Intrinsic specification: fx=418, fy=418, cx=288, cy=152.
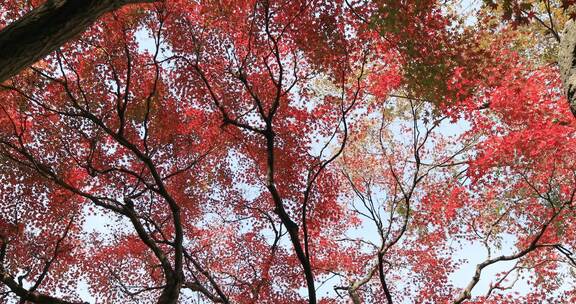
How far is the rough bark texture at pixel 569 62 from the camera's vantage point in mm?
7512

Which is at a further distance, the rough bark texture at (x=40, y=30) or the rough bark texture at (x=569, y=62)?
the rough bark texture at (x=569, y=62)

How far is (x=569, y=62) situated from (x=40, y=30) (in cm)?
869

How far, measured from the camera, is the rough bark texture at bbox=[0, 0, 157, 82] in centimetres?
410

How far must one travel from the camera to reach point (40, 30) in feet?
13.8

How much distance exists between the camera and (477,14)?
52.8 ft

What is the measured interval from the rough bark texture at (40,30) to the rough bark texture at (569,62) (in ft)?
25.3

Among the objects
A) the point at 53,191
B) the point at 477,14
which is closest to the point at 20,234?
the point at 53,191

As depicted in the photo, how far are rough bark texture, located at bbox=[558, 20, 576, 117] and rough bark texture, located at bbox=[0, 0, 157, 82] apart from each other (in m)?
7.70

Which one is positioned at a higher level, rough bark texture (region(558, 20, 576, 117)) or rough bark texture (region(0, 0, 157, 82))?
rough bark texture (region(558, 20, 576, 117))

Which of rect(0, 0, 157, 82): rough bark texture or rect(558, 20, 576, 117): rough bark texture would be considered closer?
rect(0, 0, 157, 82): rough bark texture

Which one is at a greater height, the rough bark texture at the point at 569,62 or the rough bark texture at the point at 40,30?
the rough bark texture at the point at 569,62

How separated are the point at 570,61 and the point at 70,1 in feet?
27.6

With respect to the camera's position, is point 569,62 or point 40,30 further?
point 569,62

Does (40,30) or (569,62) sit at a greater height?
(569,62)
